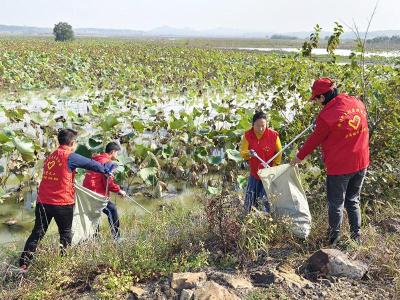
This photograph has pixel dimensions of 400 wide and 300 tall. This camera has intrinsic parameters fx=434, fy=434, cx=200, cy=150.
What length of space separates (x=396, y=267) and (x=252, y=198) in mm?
1640

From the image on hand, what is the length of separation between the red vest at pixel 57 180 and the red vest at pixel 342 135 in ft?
7.90

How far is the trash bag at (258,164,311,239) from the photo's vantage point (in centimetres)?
431

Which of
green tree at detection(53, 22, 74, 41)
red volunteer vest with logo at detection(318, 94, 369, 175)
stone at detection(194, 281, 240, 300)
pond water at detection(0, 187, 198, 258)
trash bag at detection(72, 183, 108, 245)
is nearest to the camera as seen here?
stone at detection(194, 281, 240, 300)

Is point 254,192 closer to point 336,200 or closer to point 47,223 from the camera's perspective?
point 336,200

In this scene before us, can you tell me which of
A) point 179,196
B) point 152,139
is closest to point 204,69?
point 152,139

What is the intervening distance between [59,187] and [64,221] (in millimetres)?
394

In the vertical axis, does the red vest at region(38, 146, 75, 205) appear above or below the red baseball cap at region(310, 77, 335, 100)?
below

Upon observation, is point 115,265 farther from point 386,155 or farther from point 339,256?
point 386,155

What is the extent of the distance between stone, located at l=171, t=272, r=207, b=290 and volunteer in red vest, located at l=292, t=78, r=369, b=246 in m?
1.43

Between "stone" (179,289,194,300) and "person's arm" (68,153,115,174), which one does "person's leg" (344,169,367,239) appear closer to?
"stone" (179,289,194,300)

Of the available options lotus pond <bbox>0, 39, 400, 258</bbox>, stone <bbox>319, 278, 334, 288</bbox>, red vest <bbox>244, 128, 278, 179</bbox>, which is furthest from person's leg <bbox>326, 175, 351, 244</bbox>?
lotus pond <bbox>0, 39, 400, 258</bbox>

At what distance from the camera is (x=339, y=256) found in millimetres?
3865

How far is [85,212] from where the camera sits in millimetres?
4684

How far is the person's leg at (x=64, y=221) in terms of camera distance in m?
4.47
